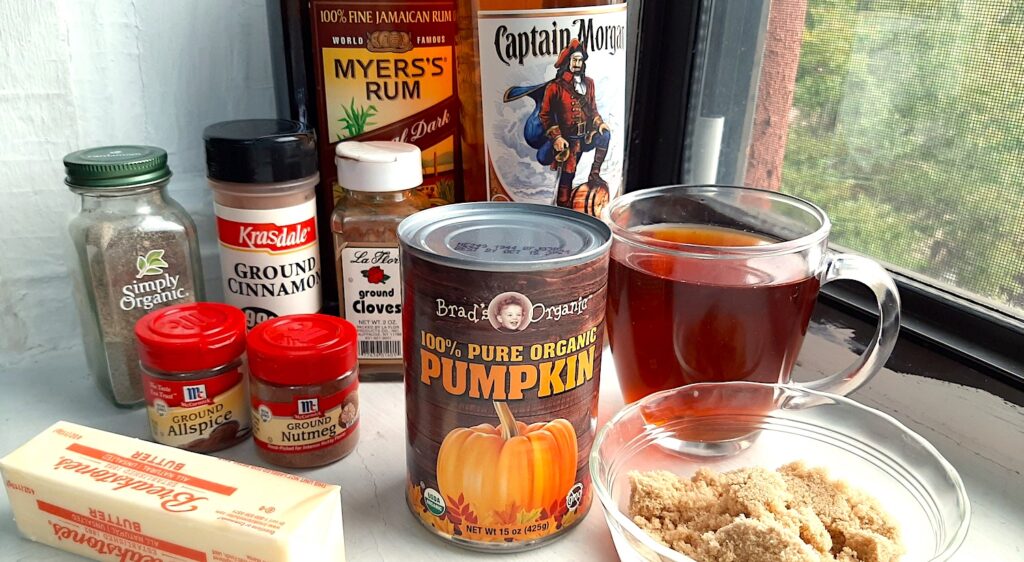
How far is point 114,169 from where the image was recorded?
0.66 metres

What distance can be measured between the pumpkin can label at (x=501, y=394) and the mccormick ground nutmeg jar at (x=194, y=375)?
18 cm

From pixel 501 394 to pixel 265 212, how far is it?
31cm

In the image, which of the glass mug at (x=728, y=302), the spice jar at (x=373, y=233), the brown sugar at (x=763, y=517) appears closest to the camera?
the brown sugar at (x=763, y=517)

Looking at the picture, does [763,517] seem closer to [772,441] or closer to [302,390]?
[772,441]

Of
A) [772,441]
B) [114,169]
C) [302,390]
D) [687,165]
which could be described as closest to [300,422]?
[302,390]

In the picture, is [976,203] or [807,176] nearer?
[976,203]

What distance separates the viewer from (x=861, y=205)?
0.81 m

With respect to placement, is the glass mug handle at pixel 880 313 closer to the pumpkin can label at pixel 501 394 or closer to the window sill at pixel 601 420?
the window sill at pixel 601 420

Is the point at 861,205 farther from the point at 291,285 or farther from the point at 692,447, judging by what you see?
the point at 291,285

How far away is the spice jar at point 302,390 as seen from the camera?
624mm

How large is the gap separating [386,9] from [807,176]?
1.52 feet

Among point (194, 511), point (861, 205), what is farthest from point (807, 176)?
point (194, 511)

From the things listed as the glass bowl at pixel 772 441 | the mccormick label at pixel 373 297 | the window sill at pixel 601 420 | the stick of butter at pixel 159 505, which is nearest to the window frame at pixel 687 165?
the window sill at pixel 601 420

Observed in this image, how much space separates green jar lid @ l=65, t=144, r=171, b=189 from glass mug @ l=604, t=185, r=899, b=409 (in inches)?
14.6
